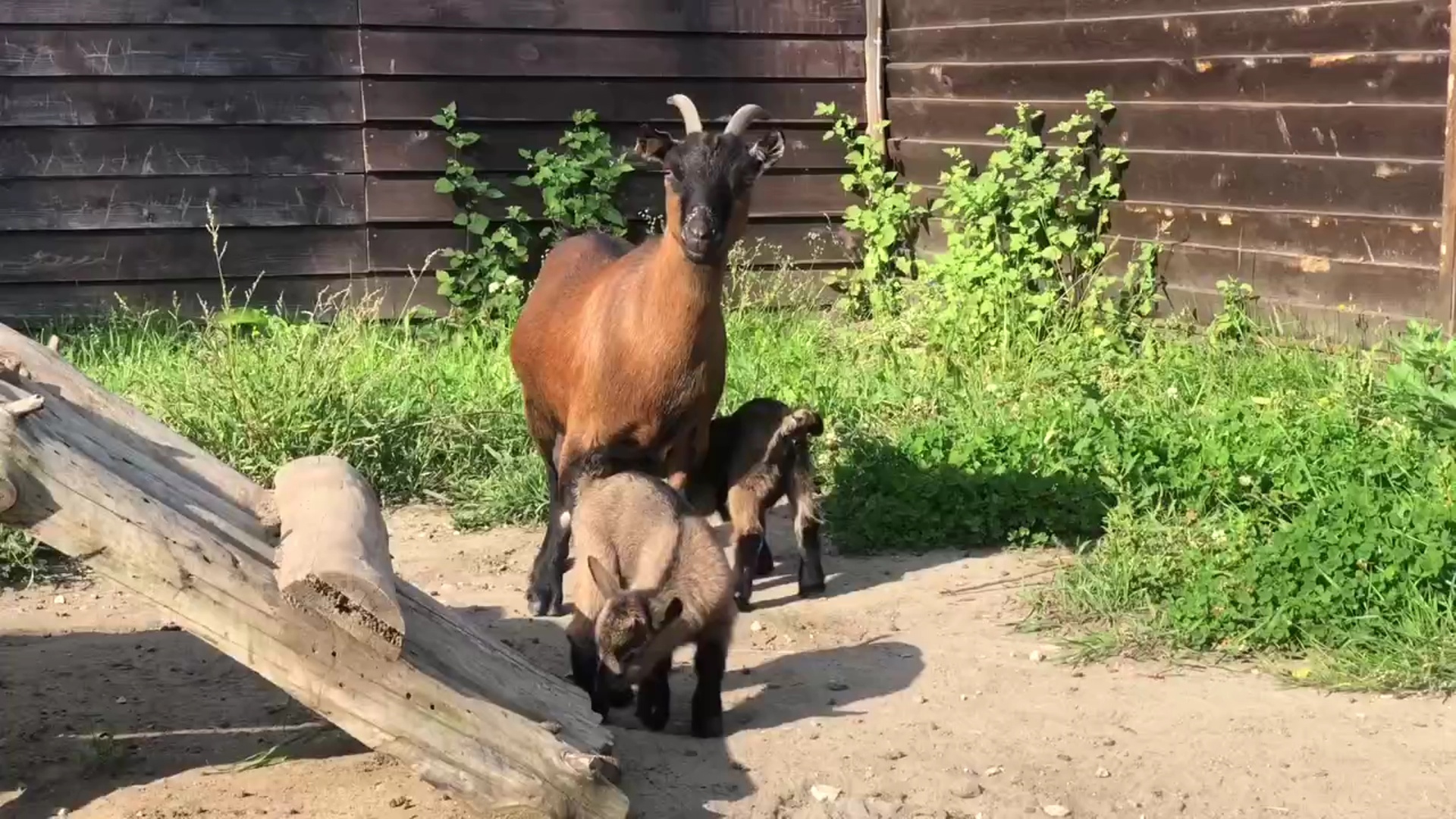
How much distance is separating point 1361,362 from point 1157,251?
5.74 ft

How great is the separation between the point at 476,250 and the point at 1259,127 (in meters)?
4.44

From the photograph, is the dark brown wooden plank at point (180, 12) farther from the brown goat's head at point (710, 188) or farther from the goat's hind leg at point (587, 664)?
the goat's hind leg at point (587, 664)

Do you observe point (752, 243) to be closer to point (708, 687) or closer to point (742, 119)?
point (742, 119)

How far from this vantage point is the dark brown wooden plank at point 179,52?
9.36m

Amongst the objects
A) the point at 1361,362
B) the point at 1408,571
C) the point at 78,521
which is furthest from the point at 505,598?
the point at 1361,362

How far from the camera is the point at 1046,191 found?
948 centimetres

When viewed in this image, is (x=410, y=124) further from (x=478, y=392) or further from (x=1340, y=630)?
(x=1340, y=630)

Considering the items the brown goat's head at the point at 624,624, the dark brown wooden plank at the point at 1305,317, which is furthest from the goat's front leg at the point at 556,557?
the dark brown wooden plank at the point at 1305,317

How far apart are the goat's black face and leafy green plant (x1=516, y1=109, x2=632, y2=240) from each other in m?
4.11

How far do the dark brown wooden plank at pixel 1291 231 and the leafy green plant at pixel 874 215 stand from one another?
5.35ft

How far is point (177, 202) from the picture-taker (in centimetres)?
967

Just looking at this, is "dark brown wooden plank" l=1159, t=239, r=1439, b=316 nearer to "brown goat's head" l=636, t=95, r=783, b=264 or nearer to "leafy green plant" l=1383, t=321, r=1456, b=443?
"leafy green plant" l=1383, t=321, r=1456, b=443

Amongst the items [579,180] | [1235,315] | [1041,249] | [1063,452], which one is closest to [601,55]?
[579,180]

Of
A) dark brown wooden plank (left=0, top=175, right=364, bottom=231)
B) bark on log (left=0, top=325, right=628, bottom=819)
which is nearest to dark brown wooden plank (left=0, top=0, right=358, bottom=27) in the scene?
dark brown wooden plank (left=0, top=175, right=364, bottom=231)
